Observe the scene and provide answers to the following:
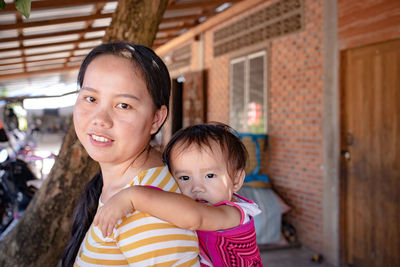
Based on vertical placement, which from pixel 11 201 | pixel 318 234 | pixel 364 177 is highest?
pixel 364 177

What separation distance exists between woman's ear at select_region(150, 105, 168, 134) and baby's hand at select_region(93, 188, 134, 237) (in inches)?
9.5

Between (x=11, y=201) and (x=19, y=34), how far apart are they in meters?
3.00

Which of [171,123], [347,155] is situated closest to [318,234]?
[347,155]

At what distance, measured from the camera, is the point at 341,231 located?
13.2ft

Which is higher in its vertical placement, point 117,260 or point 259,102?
point 259,102

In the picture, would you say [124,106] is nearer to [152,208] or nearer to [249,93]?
[152,208]

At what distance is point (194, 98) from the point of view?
295 inches

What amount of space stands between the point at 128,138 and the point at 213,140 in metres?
0.42

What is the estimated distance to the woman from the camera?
88 cm

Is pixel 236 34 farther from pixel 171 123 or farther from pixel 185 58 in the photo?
pixel 171 123

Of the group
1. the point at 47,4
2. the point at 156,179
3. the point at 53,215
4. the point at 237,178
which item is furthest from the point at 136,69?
the point at 47,4

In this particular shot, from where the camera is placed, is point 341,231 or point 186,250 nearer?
point 186,250

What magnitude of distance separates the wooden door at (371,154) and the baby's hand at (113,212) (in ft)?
10.4

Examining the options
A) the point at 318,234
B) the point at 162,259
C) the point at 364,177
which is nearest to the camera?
the point at 162,259
